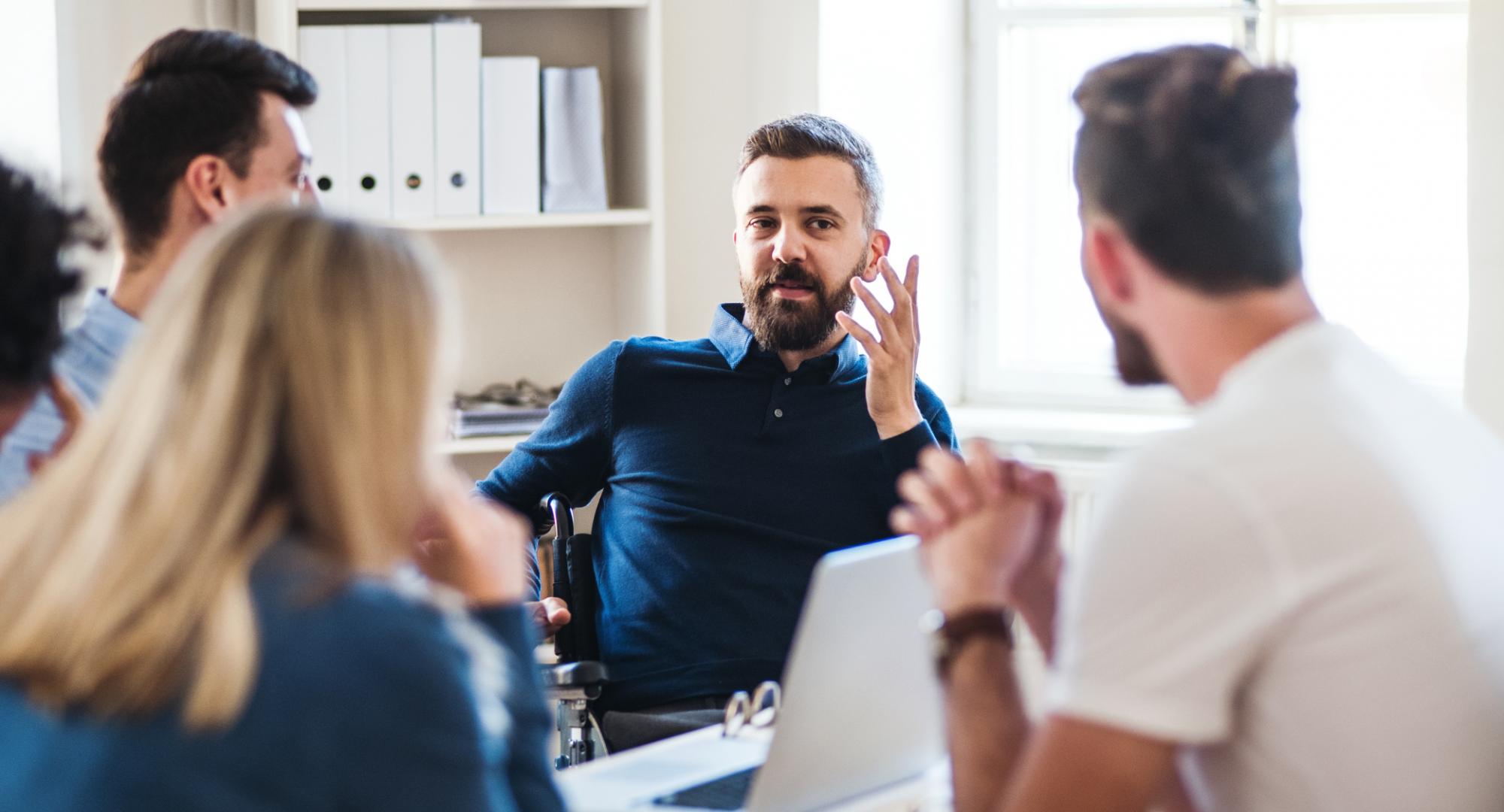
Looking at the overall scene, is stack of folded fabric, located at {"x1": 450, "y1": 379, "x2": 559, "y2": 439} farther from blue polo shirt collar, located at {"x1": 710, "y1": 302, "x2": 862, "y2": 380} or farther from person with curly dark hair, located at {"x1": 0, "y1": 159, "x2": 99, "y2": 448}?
person with curly dark hair, located at {"x1": 0, "y1": 159, "x2": 99, "y2": 448}

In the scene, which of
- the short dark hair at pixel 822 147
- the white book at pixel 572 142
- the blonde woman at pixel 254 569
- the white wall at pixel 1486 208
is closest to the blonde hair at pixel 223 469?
the blonde woman at pixel 254 569

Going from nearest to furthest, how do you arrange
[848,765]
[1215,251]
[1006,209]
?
[1215,251] < [848,765] < [1006,209]

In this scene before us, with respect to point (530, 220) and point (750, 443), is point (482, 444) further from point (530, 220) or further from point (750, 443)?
point (750, 443)

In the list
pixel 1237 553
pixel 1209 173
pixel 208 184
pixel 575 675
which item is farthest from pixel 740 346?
pixel 1237 553

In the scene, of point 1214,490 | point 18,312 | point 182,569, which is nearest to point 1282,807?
point 1214,490

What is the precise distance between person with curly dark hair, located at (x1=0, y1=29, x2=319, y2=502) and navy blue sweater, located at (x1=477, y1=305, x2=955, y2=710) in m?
0.66

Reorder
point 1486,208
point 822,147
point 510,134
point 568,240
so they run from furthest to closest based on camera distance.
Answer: point 568,240 < point 510,134 < point 1486,208 < point 822,147

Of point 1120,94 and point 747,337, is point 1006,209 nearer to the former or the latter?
point 747,337

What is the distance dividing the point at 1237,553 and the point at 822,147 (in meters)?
1.45

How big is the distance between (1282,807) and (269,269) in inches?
30.9

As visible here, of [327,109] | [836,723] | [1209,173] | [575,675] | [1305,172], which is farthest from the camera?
[1305,172]

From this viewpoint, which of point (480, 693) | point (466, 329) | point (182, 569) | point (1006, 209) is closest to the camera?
point (182, 569)

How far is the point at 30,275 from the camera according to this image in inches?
47.4

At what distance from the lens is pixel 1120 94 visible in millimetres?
1189
